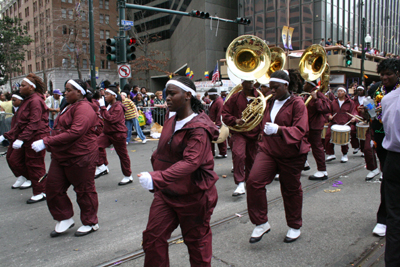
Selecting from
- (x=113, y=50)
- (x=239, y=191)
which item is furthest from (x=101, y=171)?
(x=113, y=50)

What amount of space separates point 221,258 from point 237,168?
239cm

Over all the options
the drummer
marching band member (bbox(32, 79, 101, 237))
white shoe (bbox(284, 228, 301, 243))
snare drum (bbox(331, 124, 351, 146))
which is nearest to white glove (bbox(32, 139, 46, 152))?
marching band member (bbox(32, 79, 101, 237))

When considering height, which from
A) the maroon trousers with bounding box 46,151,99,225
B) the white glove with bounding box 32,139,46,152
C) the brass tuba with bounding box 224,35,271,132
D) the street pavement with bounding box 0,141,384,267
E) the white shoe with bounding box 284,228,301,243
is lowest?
the street pavement with bounding box 0,141,384,267

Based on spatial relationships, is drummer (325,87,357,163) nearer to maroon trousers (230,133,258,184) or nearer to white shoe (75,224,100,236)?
maroon trousers (230,133,258,184)

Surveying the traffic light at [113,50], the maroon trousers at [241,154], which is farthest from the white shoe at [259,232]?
the traffic light at [113,50]

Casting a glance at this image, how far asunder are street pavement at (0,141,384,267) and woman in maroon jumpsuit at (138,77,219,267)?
2.98ft

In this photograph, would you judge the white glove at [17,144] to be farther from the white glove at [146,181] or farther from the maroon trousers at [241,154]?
the white glove at [146,181]

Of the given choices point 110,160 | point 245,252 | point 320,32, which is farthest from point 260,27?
point 245,252

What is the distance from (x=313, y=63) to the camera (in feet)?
23.4

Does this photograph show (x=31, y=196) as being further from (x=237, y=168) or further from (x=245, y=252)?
(x=245, y=252)

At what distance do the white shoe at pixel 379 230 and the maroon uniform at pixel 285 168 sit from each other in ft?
3.15

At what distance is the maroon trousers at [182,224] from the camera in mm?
2543

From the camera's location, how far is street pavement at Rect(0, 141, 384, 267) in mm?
3527

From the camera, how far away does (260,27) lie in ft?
110
